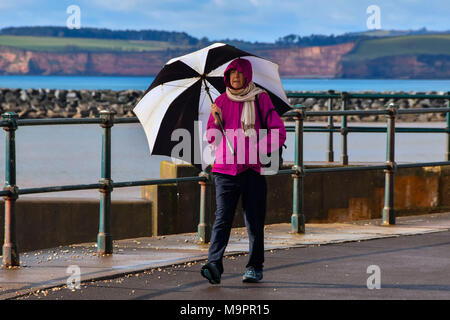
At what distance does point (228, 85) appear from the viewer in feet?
24.1

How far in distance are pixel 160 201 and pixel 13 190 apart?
218 inches

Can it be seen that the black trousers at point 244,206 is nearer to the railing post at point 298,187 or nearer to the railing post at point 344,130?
the railing post at point 298,187

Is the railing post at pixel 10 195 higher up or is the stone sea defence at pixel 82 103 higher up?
the stone sea defence at pixel 82 103

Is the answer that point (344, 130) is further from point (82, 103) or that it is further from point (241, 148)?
point (82, 103)

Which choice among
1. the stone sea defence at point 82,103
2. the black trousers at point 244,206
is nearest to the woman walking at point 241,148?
the black trousers at point 244,206

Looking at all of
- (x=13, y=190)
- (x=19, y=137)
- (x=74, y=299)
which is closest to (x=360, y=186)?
(x=13, y=190)

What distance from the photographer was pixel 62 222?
13.7 m

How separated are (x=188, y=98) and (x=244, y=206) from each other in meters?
1.30

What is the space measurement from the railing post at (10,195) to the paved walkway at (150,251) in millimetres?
133

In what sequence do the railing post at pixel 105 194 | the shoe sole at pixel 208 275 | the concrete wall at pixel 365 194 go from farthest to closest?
the concrete wall at pixel 365 194 < the railing post at pixel 105 194 < the shoe sole at pixel 208 275

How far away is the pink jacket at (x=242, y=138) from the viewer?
24.0ft

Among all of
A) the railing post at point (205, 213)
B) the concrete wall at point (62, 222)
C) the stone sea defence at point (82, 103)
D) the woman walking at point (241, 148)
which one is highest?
the stone sea defence at point (82, 103)

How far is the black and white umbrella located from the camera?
27.5 ft
